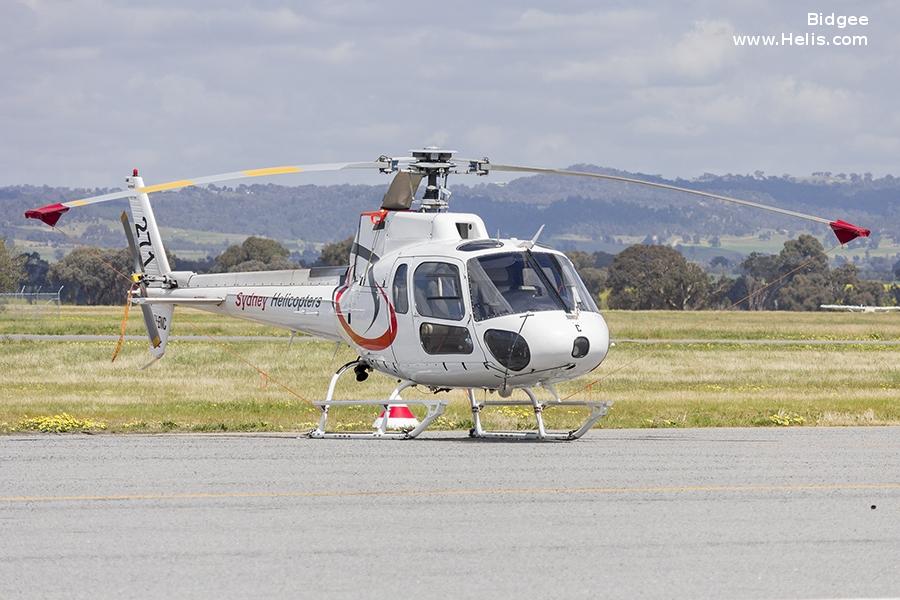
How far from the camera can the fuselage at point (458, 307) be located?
16.7 m

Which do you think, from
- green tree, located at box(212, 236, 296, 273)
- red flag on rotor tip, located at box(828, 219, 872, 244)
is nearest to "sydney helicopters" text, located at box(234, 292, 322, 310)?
red flag on rotor tip, located at box(828, 219, 872, 244)

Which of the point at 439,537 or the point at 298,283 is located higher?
the point at 298,283

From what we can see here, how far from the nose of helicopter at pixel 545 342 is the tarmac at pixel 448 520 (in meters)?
0.97

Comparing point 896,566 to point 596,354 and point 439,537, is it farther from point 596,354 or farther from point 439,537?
point 596,354

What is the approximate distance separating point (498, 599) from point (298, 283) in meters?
12.3

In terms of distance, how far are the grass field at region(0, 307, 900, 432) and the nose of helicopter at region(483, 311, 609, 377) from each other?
4.17 meters

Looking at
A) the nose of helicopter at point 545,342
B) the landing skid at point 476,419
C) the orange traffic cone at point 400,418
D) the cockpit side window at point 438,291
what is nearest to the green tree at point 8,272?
the orange traffic cone at point 400,418

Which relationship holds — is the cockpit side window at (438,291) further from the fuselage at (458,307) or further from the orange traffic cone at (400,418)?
the orange traffic cone at (400,418)

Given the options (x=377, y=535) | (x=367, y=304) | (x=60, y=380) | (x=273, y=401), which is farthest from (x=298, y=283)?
(x=60, y=380)

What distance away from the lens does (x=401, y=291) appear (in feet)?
59.2

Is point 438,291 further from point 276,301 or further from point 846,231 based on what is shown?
point 846,231

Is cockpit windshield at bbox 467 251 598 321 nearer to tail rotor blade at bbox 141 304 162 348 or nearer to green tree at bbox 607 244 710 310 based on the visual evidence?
tail rotor blade at bbox 141 304 162 348

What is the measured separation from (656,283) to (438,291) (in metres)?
104

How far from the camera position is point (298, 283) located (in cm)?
2047
